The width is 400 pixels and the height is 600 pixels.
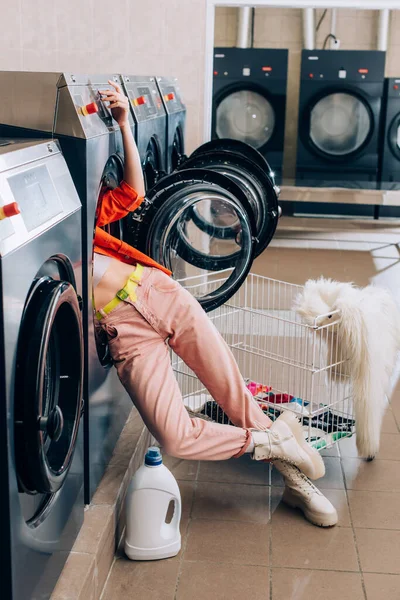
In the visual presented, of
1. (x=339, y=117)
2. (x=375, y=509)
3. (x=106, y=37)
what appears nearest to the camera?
(x=375, y=509)

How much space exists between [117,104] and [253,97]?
561 cm

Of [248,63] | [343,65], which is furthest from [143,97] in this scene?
[343,65]

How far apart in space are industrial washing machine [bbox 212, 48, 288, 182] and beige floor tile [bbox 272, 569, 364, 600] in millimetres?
5925

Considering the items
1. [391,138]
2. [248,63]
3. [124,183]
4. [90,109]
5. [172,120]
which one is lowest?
[391,138]

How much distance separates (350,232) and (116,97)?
5411mm

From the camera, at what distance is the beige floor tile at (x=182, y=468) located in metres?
2.89

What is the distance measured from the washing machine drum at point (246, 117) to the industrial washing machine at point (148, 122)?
402cm

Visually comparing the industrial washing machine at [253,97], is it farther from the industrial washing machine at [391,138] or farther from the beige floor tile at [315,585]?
the beige floor tile at [315,585]

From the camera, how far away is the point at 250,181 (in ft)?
12.3

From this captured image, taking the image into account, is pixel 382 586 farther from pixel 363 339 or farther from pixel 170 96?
pixel 170 96

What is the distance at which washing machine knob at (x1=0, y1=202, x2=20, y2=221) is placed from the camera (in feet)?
5.09

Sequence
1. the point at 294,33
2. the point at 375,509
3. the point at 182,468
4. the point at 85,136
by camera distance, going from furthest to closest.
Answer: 1. the point at 294,33
2. the point at 182,468
3. the point at 375,509
4. the point at 85,136

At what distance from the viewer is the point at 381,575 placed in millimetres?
2312

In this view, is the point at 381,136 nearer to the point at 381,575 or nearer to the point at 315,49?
the point at 315,49
